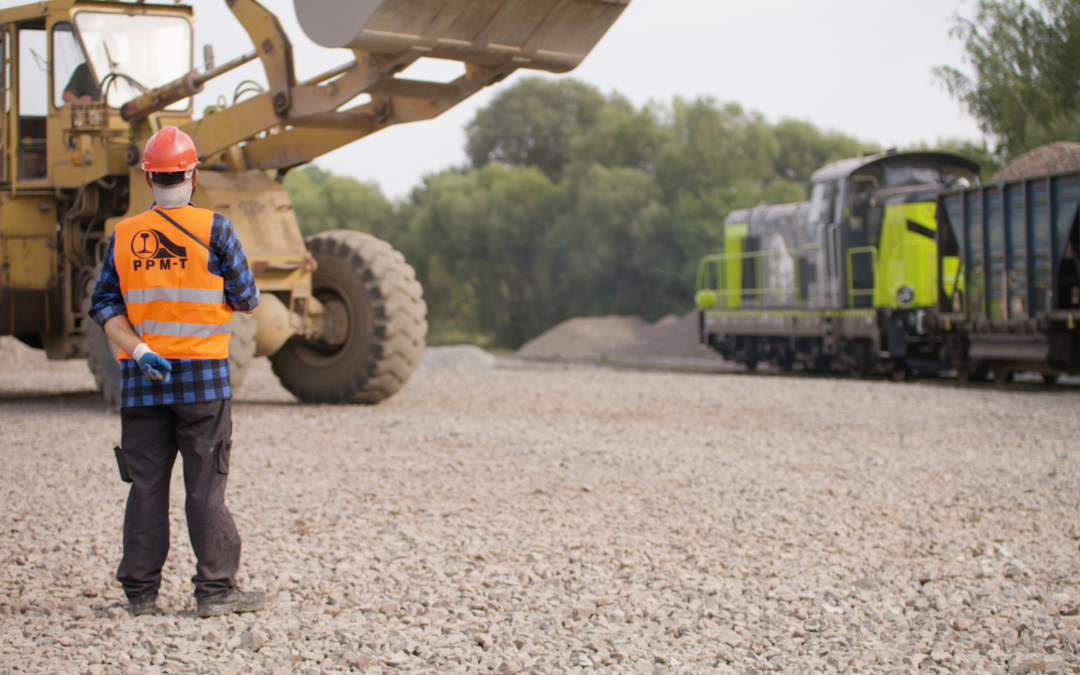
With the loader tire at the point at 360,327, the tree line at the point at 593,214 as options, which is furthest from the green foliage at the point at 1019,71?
the loader tire at the point at 360,327

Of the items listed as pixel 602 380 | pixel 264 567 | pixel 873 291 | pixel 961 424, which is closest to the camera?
pixel 264 567

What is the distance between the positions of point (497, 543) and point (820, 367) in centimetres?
1354

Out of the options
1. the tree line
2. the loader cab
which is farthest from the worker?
the tree line

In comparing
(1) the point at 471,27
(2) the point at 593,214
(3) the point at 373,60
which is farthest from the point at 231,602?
(2) the point at 593,214

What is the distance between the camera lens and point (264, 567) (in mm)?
4375

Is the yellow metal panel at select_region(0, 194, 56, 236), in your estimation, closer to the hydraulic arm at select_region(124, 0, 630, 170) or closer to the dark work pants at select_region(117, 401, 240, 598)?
the hydraulic arm at select_region(124, 0, 630, 170)

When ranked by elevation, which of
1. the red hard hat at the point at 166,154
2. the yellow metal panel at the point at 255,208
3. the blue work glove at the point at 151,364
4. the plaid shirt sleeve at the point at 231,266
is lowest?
the blue work glove at the point at 151,364

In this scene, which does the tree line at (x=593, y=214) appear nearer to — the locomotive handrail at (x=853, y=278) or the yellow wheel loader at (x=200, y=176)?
the locomotive handrail at (x=853, y=278)

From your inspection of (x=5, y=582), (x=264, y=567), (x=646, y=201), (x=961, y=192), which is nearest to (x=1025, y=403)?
(x=961, y=192)

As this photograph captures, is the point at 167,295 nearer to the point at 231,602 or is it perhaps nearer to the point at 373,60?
the point at 231,602

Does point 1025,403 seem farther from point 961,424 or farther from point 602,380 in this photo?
point 602,380

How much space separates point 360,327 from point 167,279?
20.6 feet

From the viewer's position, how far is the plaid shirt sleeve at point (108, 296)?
142 inches

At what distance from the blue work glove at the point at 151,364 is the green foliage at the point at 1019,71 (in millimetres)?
22669
